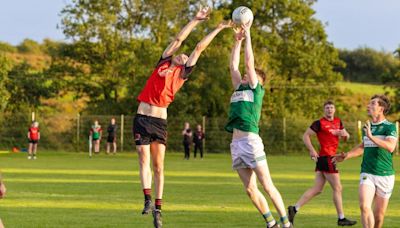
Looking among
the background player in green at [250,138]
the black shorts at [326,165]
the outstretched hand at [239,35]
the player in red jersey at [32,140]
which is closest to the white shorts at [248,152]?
the background player in green at [250,138]

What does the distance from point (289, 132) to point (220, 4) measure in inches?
744

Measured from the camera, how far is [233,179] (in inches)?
1145

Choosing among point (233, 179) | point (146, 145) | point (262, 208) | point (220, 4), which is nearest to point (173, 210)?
point (146, 145)

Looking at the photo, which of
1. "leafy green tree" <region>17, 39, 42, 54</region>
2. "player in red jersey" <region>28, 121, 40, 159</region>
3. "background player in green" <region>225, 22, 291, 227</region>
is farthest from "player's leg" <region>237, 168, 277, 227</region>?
"leafy green tree" <region>17, 39, 42, 54</region>

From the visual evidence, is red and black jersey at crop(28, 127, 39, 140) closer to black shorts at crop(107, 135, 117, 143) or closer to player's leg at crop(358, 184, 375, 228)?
black shorts at crop(107, 135, 117, 143)

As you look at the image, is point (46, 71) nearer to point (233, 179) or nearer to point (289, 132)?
point (289, 132)

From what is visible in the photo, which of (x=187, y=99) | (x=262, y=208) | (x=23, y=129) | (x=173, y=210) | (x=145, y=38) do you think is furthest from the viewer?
(x=145, y=38)

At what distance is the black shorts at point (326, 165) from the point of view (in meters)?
16.5

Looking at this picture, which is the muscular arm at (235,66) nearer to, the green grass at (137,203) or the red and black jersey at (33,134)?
the green grass at (137,203)

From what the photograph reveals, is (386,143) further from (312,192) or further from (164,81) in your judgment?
(312,192)

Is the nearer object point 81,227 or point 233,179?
point 81,227

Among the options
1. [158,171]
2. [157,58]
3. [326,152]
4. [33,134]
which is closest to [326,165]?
[326,152]

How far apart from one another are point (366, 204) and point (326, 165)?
12.7 feet

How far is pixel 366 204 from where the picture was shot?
12656 mm
